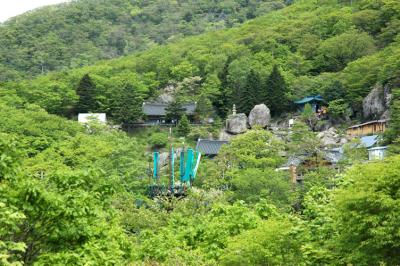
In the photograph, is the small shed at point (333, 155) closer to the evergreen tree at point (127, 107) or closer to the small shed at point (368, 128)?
the small shed at point (368, 128)

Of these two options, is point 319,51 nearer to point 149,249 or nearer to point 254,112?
point 254,112

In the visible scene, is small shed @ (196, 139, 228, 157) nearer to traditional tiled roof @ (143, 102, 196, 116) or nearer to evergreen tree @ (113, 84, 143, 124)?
traditional tiled roof @ (143, 102, 196, 116)

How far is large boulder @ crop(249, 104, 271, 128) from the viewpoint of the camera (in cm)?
3322

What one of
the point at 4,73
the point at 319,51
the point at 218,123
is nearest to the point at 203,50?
the point at 319,51

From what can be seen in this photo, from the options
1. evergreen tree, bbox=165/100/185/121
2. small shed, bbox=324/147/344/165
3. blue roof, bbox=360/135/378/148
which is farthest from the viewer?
evergreen tree, bbox=165/100/185/121

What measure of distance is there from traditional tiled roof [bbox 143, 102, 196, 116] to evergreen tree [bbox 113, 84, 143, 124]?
72cm

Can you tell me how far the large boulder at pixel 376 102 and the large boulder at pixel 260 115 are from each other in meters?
5.75

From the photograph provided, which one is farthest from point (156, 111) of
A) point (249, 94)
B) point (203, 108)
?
point (249, 94)

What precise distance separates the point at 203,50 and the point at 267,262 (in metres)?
39.7

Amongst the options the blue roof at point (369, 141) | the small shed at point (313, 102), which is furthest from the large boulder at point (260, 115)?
the blue roof at point (369, 141)

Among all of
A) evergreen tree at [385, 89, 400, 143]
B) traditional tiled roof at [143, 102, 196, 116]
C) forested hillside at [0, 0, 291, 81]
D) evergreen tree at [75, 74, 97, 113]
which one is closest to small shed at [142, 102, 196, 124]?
traditional tiled roof at [143, 102, 196, 116]

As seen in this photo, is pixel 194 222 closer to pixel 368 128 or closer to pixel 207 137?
pixel 368 128

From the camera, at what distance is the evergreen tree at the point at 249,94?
35.1m

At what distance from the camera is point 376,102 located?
30.8 m
